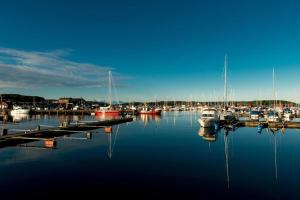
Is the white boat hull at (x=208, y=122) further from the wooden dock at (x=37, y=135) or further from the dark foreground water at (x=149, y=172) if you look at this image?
the wooden dock at (x=37, y=135)

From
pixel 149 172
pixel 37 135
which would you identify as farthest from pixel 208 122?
pixel 149 172

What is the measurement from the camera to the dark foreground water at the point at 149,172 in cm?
1833

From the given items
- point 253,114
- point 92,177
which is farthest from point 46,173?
point 253,114

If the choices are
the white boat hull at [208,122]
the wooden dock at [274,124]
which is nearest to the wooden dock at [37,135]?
the white boat hull at [208,122]

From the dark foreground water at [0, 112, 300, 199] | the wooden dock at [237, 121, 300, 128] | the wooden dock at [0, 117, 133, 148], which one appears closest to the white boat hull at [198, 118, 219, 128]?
the wooden dock at [237, 121, 300, 128]

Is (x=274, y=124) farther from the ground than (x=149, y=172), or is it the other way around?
(x=274, y=124)

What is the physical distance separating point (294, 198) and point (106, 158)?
1892 cm

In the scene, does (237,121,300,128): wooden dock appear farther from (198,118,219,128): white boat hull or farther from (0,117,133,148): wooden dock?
(0,117,133,148): wooden dock

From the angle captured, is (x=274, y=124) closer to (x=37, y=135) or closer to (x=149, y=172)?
(x=149, y=172)

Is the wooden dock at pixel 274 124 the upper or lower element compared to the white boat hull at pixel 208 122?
lower

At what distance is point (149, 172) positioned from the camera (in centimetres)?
2362

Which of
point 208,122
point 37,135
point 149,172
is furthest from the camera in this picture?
point 208,122

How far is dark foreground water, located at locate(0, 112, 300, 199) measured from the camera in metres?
18.3

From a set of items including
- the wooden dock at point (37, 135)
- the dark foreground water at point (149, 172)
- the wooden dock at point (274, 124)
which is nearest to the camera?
the dark foreground water at point (149, 172)
